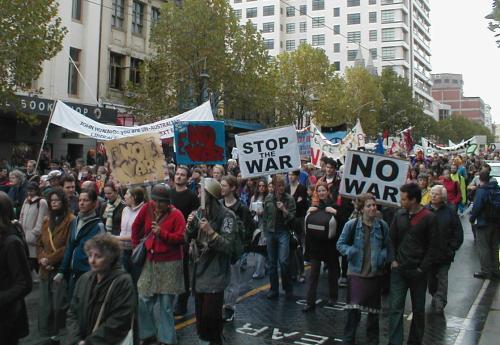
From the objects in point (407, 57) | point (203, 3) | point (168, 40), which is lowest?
point (168, 40)

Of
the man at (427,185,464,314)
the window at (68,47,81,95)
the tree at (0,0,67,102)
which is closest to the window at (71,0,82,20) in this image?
the window at (68,47,81,95)

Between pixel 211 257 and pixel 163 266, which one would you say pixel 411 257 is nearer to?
pixel 211 257

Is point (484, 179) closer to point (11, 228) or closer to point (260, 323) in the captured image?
point (260, 323)

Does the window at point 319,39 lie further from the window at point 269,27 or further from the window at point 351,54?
A: the window at point 269,27

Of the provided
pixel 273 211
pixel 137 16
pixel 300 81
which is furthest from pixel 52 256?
pixel 300 81

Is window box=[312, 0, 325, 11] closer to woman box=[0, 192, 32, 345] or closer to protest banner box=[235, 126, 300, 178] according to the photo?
protest banner box=[235, 126, 300, 178]

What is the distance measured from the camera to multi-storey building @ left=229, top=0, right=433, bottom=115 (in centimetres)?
8462

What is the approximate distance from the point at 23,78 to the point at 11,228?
13103 millimetres

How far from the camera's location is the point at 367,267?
6070mm

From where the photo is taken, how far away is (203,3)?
2598 centimetres

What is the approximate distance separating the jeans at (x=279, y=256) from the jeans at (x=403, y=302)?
7.79ft

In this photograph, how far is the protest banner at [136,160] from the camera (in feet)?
23.4

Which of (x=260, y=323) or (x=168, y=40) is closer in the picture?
(x=260, y=323)

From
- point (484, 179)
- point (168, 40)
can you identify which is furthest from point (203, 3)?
point (484, 179)
